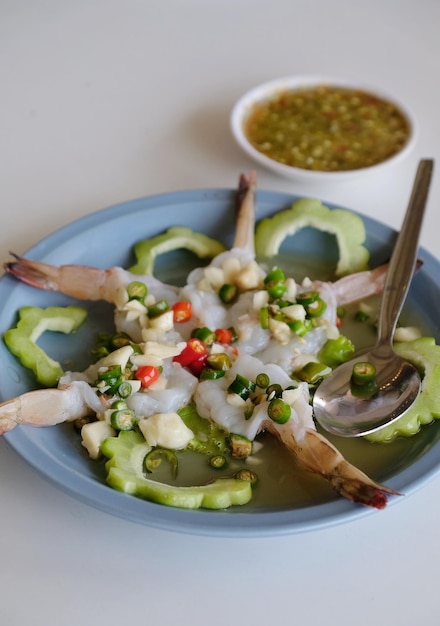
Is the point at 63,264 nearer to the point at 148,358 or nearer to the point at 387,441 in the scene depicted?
the point at 148,358

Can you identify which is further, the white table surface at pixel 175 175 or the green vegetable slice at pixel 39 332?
the green vegetable slice at pixel 39 332

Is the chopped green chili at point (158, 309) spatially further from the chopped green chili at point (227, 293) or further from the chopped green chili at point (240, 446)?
the chopped green chili at point (240, 446)

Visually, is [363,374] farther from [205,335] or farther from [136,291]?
[136,291]

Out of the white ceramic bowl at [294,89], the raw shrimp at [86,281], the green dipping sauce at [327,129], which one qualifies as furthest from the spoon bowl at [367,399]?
the green dipping sauce at [327,129]

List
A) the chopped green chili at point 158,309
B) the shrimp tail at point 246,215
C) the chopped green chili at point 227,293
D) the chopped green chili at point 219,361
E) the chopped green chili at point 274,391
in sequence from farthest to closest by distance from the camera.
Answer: the shrimp tail at point 246,215, the chopped green chili at point 227,293, the chopped green chili at point 158,309, the chopped green chili at point 219,361, the chopped green chili at point 274,391

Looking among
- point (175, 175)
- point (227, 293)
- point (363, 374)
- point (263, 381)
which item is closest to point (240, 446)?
point (263, 381)

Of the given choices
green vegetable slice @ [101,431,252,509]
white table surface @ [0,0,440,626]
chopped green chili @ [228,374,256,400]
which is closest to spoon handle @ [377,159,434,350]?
white table surface @ [0,0,440,626]

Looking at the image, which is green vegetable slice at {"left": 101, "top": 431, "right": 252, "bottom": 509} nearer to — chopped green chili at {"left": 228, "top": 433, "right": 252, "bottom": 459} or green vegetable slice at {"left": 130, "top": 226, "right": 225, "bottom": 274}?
chopped green chili at {"left": 228, "top": 433, "right": 252, "bottom": 459}
